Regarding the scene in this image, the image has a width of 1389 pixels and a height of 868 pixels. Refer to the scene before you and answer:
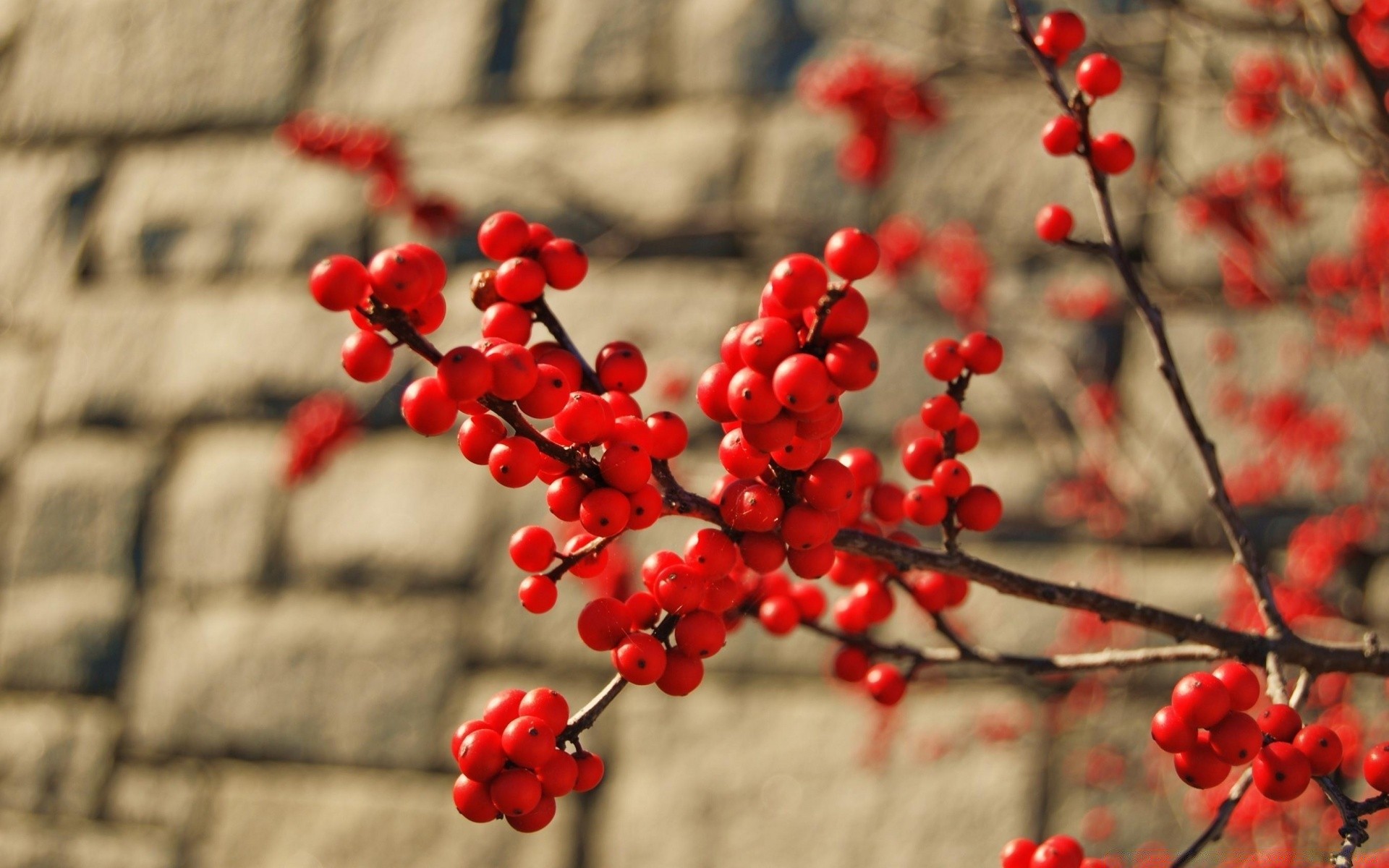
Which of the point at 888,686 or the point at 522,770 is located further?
the point at 888,686

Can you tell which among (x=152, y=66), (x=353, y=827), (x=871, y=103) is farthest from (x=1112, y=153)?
(x=152, y=66)

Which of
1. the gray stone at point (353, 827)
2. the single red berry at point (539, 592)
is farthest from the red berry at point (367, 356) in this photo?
the gray stone at point (353, 827)

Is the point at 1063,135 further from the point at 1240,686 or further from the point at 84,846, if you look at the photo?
the point at 84,846

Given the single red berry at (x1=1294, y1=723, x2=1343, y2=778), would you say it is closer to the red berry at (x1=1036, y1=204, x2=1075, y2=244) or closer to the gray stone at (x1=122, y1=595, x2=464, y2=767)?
the red berry at (x1=1036, y1=204, x2=1075, y2=244)

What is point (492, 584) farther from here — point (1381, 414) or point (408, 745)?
point (1381, 414)

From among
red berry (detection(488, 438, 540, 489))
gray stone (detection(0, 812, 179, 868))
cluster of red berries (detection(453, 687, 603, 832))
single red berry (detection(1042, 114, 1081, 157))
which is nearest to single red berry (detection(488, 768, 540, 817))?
cluster of red berries (detection(453, 687, 603, 832))

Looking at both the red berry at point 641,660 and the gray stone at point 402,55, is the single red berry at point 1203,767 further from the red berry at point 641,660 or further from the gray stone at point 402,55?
the gray stone at point 402,55
